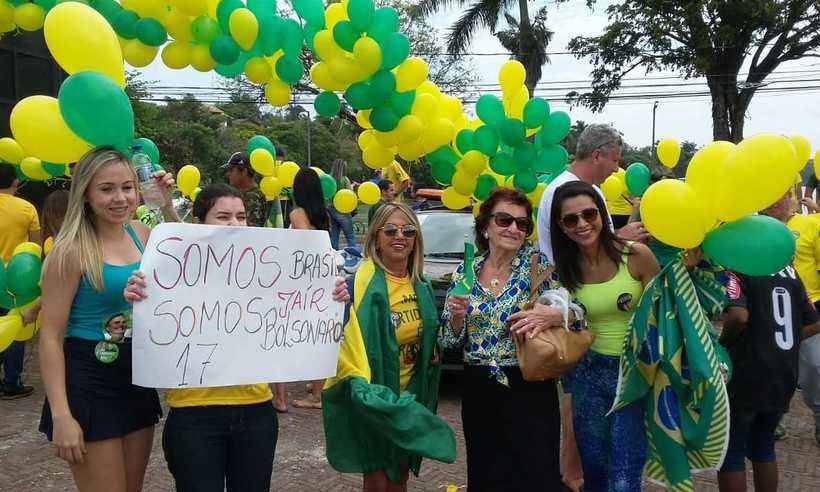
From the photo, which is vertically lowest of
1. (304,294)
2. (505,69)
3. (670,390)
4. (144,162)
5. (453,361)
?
(453,361)

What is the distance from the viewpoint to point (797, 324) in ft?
11.6

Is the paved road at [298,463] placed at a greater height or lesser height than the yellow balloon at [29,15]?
lesser

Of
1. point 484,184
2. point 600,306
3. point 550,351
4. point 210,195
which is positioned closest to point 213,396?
point 210,195

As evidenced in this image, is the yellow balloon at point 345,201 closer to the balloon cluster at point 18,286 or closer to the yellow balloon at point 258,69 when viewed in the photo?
the yellow balloon at point 258,69

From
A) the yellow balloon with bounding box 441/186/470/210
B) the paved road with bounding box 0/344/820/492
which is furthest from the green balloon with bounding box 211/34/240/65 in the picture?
the paved road with bounding box 0/344/820/492

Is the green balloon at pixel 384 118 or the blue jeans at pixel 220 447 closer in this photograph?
the blue jeans at pixel 220 447

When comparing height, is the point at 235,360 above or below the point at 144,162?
below

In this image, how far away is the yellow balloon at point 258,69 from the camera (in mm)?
3996

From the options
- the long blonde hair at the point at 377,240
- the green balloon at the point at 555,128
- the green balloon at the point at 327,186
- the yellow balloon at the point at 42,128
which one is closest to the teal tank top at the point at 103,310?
the yellow balloon at the point at 42,128

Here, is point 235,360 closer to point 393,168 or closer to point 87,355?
point 87,355

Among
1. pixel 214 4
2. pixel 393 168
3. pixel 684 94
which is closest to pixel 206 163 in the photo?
pixel 684 94

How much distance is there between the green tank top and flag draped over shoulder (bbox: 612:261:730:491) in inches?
4.4

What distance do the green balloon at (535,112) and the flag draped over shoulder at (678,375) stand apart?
159 cm

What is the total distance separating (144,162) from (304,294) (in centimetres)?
104
